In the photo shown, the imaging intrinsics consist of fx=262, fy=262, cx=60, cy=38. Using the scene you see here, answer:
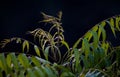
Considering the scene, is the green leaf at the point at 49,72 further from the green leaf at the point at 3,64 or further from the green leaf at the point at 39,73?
the green leaf at the point at 3,64

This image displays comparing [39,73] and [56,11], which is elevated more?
[56,11]

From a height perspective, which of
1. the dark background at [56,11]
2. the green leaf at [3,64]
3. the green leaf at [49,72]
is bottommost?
the green leaf at [49,72]

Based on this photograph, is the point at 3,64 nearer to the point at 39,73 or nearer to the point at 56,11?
the point at 39,73

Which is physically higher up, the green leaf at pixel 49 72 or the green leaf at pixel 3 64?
the green leaf at pixel 3 64

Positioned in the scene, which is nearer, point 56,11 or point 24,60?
point 24,60

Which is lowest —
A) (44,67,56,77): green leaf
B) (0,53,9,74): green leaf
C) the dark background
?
(44,67,56,77): green leaf

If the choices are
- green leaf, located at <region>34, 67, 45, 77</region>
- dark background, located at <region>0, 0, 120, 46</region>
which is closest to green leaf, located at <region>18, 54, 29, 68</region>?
green leaf, located at <region>34, 67, 45, 77</region>

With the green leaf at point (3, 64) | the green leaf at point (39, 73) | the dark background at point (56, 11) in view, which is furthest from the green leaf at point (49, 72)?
the dark background at point (56, 11)

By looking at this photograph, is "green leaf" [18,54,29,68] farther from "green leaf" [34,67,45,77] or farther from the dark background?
the dark background

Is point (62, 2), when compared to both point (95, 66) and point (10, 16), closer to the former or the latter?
point (10, 16)

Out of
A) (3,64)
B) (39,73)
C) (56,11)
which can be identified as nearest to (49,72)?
(39,73)
